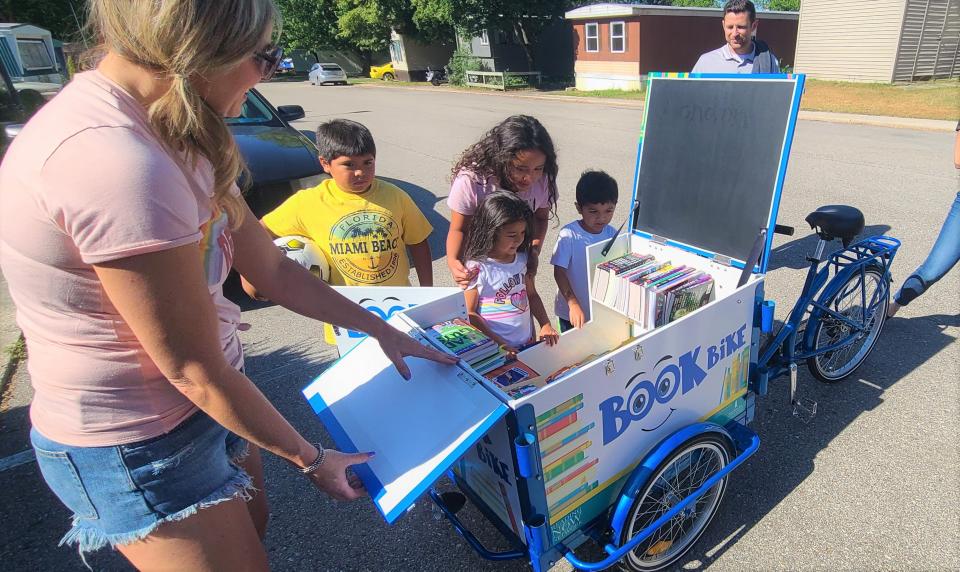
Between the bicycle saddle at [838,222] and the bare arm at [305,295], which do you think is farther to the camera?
the bicycle saddle at [838,222]

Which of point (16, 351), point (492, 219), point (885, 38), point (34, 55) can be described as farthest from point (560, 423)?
point (34, 55)

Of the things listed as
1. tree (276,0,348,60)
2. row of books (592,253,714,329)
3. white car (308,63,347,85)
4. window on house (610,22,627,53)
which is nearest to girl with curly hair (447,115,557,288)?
row of books (592,253,714,329)

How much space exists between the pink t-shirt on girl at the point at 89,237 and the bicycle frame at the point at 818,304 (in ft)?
8.09

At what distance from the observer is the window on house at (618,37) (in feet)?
71.6

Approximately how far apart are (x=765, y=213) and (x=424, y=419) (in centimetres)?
179

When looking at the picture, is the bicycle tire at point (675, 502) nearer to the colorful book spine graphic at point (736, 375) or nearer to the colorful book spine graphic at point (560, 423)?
the colorful book spine graphic at point (736, 375)

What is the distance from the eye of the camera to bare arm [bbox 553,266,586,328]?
9.57 feet

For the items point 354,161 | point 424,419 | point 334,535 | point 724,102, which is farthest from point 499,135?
point 334,535

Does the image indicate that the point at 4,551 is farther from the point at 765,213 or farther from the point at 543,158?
the point at 765,213

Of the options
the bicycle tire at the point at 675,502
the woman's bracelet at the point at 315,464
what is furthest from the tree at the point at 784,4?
the woman's bracelet at the point at 315,464

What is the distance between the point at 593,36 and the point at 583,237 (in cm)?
2320

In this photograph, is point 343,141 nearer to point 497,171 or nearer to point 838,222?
point 497,171

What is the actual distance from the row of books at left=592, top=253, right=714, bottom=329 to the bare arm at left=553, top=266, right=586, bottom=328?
0.41ft

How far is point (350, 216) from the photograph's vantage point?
2773mm
